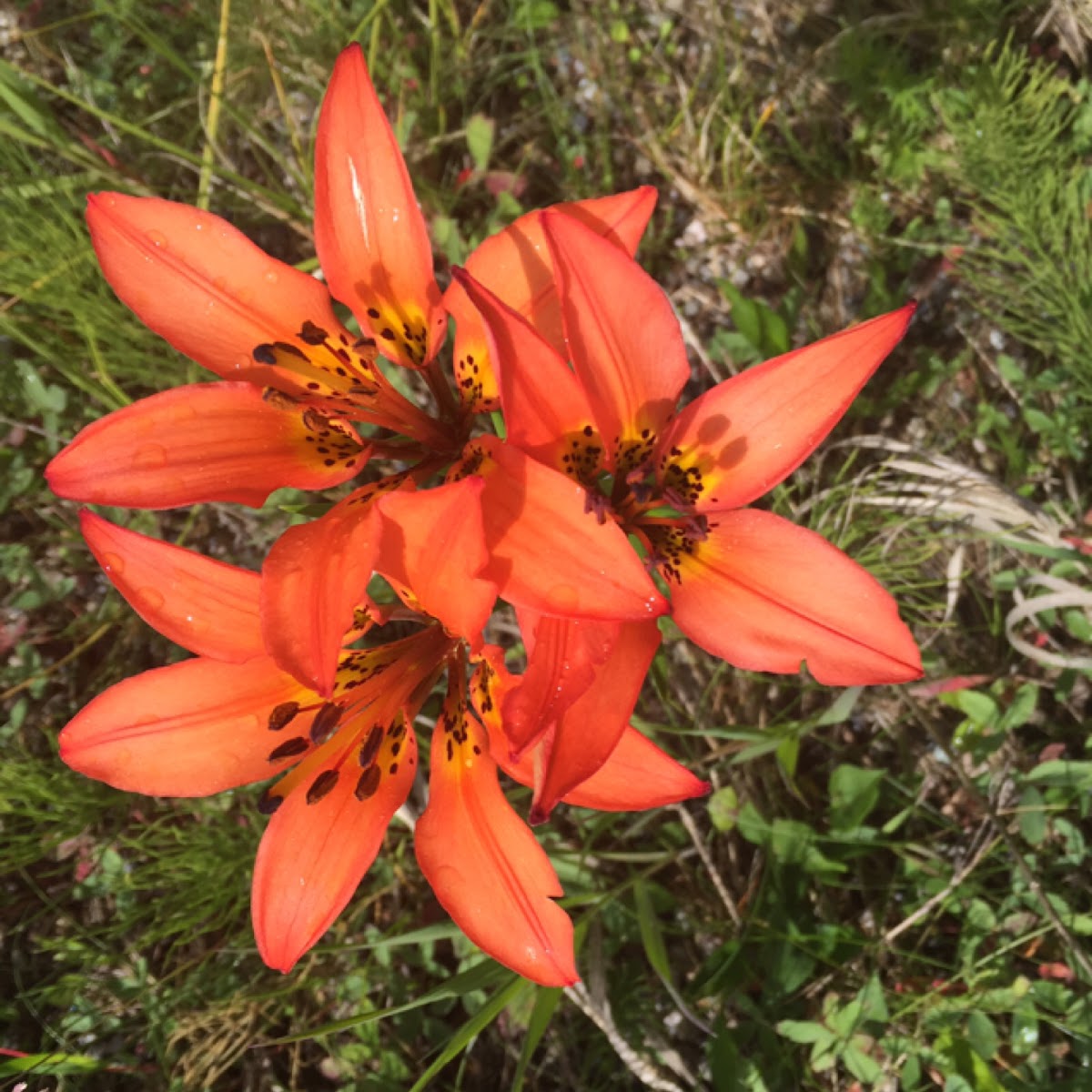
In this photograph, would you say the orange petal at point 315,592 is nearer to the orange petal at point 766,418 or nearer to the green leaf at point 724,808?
the orange petal at point 766,418

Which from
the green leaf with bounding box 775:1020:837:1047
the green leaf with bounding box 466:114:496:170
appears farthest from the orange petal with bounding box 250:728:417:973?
the green leaf with bounding box 466:114:496:170

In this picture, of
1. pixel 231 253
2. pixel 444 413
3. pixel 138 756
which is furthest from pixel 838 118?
pixel 138 756

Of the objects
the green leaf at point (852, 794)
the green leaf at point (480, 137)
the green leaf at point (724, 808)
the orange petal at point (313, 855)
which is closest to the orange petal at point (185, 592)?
the orange petal at point (313, 855)

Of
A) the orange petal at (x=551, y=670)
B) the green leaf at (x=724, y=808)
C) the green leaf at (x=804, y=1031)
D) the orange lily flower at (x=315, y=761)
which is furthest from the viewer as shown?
the green leaf at (x=724, y=808)

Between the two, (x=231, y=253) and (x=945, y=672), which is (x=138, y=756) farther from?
(x=945, y=672)

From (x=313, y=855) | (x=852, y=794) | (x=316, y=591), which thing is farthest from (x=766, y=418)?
(x=852, y=794)

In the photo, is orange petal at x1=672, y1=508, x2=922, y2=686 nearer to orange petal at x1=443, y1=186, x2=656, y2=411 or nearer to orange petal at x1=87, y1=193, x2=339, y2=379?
orange petal at x1=443, y1=186, x2=656, y2=411
